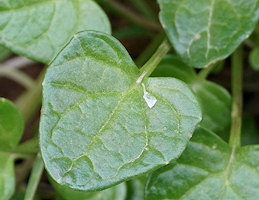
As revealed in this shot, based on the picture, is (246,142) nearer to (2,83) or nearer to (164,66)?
(164,66)

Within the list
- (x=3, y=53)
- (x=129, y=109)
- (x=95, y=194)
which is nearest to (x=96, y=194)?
(x=95, y=194)

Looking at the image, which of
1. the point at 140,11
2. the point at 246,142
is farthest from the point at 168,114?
the point at 140,11

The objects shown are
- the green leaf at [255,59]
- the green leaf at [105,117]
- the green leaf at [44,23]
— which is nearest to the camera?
the green leaf at [105,117]

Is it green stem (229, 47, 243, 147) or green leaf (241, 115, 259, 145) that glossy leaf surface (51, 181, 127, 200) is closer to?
green stem (229, 47, 243, 147)

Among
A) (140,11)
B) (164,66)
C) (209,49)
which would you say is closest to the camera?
(209,49)

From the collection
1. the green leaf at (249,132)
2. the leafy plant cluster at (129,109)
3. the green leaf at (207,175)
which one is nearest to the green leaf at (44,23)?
the leafy plant cluster at (129,109)

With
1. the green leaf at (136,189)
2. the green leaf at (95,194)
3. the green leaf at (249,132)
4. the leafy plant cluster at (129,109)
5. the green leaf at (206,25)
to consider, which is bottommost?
the green leaf at (249,132)

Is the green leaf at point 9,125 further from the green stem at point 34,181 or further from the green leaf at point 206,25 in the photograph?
the green leaf at point 206,25

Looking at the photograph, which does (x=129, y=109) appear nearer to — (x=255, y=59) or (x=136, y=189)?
(x=136, y=189)
